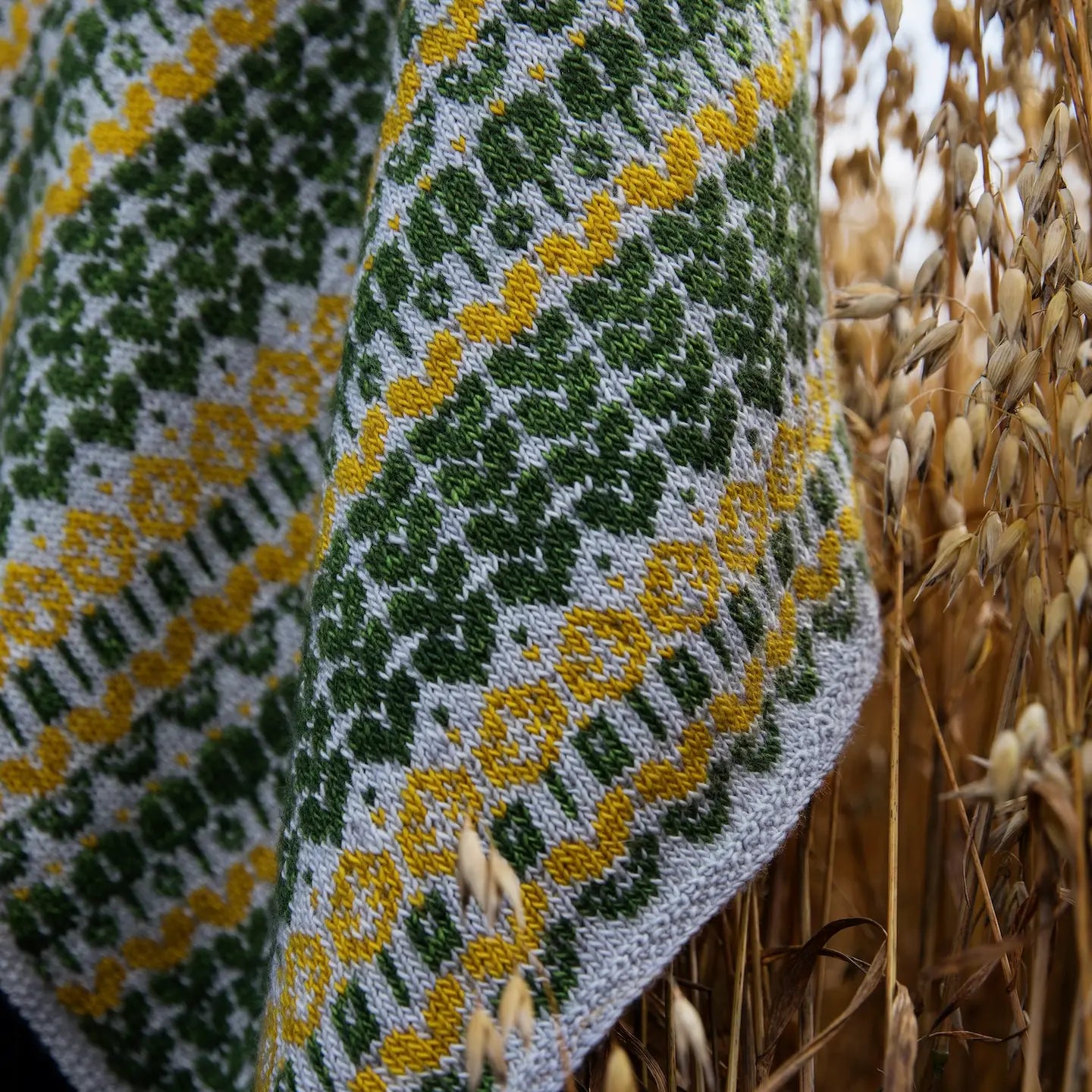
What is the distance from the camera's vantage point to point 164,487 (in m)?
0.41

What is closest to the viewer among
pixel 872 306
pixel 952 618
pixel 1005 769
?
pixel 1005 769

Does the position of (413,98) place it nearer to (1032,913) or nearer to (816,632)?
(816,632)

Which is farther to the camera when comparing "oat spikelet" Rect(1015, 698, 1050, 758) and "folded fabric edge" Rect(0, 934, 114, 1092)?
"folded fabric edge" Rect(0, 934, 114, 1092)

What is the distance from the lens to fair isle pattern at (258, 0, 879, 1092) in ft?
0.93

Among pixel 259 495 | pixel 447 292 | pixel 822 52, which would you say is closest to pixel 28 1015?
pixel 259 495

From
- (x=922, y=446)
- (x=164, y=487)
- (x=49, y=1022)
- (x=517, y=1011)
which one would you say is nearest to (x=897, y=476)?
(x=922, y=446)

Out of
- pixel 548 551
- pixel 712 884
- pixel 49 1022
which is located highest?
pixel 548 551

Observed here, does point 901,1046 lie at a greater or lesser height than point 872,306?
lesser

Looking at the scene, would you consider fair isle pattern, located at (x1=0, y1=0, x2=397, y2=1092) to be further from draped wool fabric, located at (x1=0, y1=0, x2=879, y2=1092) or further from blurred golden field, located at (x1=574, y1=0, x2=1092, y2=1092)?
blurred golden field, located at (x1=574, y1=0, x2=1092, y2=1092)

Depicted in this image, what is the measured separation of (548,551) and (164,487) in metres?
0.22

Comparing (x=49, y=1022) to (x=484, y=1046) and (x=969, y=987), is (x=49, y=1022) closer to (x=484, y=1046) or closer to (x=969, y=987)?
(x=484, y=1046)

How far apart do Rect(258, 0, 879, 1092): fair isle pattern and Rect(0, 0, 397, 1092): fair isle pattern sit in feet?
0.41

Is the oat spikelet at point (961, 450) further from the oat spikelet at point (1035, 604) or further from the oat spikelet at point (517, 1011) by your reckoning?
the oat spikelet at point (517, 1011)

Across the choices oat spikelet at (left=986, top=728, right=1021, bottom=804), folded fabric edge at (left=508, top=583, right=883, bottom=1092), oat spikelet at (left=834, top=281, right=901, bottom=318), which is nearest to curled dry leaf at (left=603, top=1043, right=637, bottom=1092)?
folded fabric edge at (left=508, top=583, right=883, bottom=1092)
